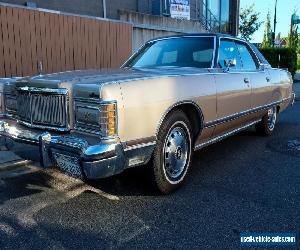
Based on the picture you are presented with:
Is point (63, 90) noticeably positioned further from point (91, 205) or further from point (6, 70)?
point (6, 70)

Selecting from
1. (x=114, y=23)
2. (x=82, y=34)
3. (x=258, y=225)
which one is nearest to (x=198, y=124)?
(x=258, y=225)

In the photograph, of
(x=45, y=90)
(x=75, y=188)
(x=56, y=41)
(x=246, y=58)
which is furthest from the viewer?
(x=56, y=41)

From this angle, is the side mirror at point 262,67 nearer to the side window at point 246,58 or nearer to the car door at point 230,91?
the side window at point 246,58

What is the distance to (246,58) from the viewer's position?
19.6ft

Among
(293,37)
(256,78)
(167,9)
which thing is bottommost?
(256,78)

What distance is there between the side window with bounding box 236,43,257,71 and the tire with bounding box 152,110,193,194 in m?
2.03

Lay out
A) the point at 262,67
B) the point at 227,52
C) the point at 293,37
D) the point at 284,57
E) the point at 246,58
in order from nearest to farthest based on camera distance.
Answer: the point at 227,52 → the point at 246,58 → the point at 262,67 → the point at 284,57 → the point at 293,37

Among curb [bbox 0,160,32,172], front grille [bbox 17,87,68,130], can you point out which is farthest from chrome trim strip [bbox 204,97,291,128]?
curb [bbox 0,160,32,172]

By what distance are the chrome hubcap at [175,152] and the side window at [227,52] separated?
1315 mm

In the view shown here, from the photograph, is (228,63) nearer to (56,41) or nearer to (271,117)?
(271,117)

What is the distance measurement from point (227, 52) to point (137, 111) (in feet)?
7.73

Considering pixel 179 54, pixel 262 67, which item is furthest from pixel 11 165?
pixel 262 67

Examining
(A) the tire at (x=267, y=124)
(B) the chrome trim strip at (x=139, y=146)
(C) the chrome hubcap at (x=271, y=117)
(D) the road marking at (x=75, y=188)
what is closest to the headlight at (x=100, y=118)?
(B) the chrome trim strip at (x=139, y=146)

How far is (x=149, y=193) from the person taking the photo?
4.09 meters
